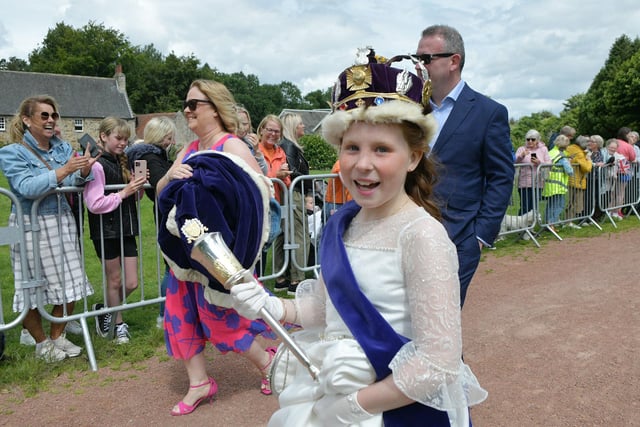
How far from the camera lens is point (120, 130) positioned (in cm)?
504

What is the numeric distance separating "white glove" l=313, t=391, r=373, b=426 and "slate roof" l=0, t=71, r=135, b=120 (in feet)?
198

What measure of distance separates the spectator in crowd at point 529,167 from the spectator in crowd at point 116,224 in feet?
21.5

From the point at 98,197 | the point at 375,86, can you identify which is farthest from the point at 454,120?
the point at 98,197

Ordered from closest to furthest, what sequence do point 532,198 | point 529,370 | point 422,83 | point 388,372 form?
point 388,372 < point 422,83 < point 529,370 < point 532,198

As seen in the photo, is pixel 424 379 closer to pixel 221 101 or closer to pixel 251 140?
pixel 221 101

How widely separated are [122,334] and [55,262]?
3.20 feet

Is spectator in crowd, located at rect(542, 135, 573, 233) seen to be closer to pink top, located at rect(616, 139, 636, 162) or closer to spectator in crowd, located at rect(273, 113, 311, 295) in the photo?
pink top, located at rect(616, 139, 636, 162)

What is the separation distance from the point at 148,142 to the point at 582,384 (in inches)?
165

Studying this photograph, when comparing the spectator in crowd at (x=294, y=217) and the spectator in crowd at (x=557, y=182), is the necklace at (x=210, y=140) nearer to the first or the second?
the spectator in crowd at (x=294, y=217)

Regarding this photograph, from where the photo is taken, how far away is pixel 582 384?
4.01m

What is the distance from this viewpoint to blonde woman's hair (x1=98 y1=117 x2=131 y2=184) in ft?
16.6

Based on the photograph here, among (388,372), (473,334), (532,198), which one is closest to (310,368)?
(388,372)

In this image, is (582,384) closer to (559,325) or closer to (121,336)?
(559,325)

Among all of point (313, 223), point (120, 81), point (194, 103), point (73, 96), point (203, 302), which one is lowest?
point (203, 302)
